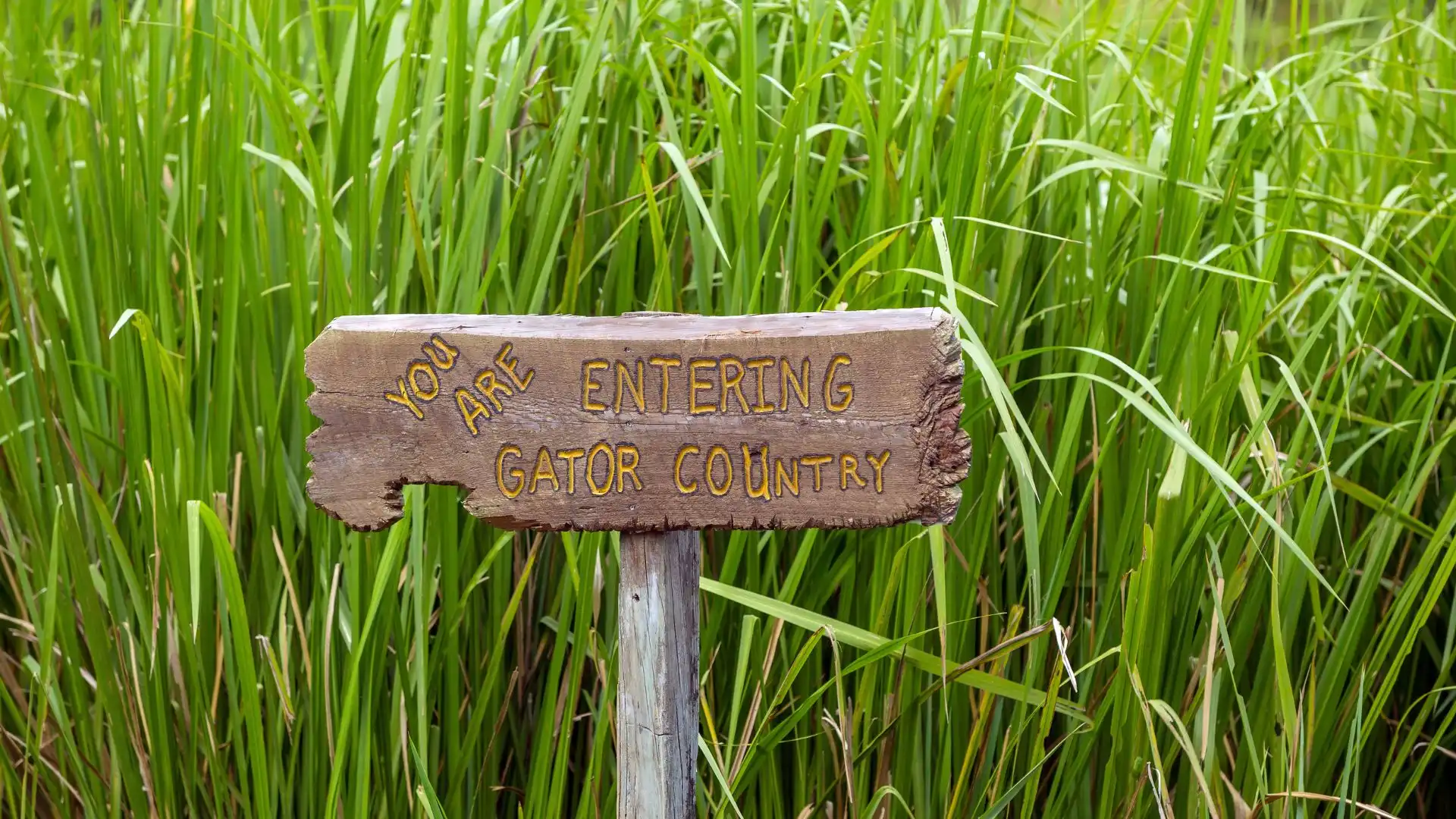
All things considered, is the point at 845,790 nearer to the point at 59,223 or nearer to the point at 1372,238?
the point at 1372,238

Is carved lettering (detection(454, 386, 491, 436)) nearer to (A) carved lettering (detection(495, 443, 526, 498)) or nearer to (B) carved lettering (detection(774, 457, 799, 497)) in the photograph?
(A) carved lettering (detection(495, 443, 526, 498))

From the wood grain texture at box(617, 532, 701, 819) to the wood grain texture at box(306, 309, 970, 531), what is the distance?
60 mm

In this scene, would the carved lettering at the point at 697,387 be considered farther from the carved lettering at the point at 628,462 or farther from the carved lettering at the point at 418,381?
the carved lettering at the point at 418,381

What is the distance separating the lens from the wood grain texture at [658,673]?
86 centimetres

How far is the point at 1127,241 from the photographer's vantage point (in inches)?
42.5

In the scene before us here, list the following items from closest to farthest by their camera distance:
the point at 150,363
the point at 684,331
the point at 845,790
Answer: the point at 684,331 → the point at 150,363 → the point at 845,790

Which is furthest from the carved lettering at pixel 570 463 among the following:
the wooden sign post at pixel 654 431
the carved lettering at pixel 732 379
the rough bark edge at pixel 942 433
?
the rough bark edge at pixel 942 433

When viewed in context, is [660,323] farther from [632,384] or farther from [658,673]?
[658,673]

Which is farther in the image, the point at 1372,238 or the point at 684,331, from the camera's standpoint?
the point at 1372,238

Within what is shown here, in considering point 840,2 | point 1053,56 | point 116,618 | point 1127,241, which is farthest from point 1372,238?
point 116,618

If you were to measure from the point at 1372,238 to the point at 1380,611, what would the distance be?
1.29ft

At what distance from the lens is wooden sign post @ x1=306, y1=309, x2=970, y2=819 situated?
770 millimetres

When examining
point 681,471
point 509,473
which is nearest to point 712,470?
point 681,471

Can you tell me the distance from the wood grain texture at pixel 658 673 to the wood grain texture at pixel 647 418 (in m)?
0.06
